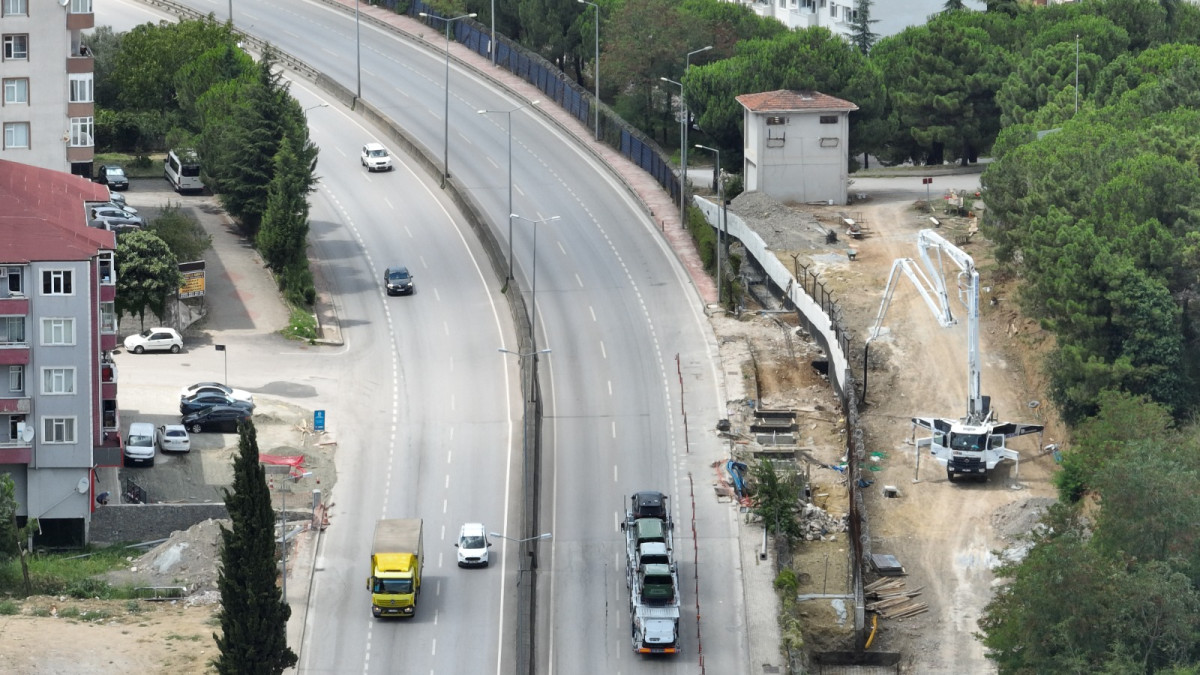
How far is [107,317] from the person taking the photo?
120 metres

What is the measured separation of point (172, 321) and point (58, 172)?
10920 mm

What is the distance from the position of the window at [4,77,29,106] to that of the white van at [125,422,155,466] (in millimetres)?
29714

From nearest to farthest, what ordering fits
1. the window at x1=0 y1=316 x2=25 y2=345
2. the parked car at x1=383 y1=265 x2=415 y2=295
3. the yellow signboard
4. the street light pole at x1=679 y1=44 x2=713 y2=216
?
the window at x1=0 y1=316 x2=25 y2=345, the yellow signboard, the parked car at x1=383 y1=265 x2=415 y2=295, the street light pole at x1=679 y1=44 x2=713 y2=216

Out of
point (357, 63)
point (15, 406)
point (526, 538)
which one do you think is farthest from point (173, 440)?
point (357, 63)

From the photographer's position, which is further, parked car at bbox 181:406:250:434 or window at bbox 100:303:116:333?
parked car at bbox 181:406:250:434

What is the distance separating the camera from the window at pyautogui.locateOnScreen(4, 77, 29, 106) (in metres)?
141

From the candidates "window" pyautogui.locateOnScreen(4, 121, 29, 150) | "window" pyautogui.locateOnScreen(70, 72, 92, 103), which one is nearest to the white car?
"window" pyautogui.locateOnScreen(4, 121, 29, 150)

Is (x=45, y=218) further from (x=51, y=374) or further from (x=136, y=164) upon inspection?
(x=136, y=164)

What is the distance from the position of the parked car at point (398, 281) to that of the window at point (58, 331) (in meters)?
33.8

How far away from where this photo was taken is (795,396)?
Answer: 131 meters

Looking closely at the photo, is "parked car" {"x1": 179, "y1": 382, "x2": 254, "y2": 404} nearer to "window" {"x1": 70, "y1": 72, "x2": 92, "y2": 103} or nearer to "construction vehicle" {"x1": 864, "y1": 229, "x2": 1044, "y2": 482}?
"window" {"x1": 70, "y1": 72, "x2": 92, "y2": 103}

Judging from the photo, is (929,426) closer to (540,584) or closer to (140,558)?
(540,584)

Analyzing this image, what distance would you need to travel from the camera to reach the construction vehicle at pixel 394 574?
10581 cm

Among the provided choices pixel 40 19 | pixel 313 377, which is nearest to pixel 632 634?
pixel 313 377
